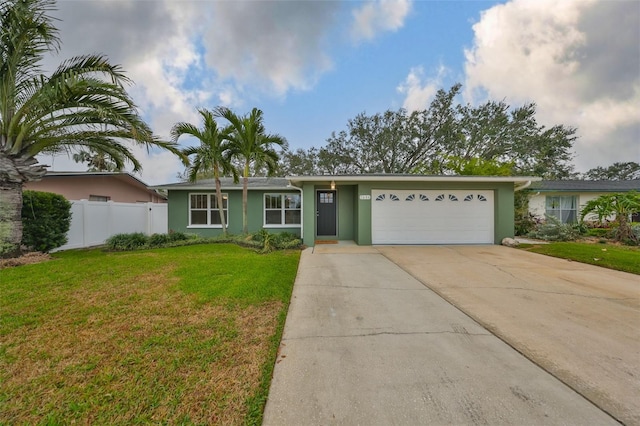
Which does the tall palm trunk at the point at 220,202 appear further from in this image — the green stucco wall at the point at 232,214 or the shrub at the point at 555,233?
the shrub at the point at 555,233

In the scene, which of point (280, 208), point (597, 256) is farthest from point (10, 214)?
point (597, 256)

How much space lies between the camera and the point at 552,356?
247 cm

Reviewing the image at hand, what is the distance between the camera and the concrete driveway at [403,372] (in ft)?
5.85

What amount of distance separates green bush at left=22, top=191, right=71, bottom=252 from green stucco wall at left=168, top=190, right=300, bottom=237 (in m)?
3.67

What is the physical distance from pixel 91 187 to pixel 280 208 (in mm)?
9149

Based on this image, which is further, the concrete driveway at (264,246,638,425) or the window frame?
the window frame

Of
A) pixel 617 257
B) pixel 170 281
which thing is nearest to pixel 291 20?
pixel 170 281

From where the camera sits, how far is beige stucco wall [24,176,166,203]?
11203mm

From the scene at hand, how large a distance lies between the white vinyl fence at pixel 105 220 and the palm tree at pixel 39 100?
8.08 ft

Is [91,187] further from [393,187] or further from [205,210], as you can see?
[393,187]

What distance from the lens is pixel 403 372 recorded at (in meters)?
2.23

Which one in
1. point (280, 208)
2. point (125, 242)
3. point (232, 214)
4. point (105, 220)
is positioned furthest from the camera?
point (280, 208)

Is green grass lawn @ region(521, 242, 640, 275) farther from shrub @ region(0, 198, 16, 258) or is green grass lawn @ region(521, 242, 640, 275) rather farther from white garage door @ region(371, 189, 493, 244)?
shrub @ region(0, 198, 16, 258)

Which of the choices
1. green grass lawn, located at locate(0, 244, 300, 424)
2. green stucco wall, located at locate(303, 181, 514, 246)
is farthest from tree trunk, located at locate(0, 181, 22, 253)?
green stucco wall, located at locate(303, 181, 514, 246)
